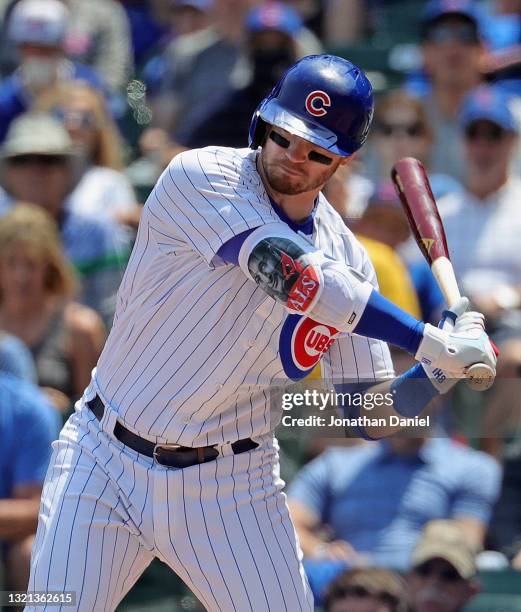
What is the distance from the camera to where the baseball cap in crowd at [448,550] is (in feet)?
14.3

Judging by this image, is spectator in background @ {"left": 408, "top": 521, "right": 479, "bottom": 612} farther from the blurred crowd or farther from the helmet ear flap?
the helmet ear flap

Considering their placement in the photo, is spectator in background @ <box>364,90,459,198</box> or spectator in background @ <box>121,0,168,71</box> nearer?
spectator in background @ <box>364,90,459,198</box>

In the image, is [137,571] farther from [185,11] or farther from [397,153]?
[185,11]

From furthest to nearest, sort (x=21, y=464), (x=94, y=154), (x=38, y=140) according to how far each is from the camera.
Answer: (x=94, y=154)
(x=38, y=140)
(x=21, y=464)

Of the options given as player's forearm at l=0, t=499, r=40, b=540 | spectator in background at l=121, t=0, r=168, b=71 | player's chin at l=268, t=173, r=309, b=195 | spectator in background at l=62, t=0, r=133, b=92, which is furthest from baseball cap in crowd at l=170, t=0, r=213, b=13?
player's chin at l=268, t=173, r=309, b=195

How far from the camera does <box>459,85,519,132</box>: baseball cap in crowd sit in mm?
5715

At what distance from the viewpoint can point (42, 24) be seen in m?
6.77

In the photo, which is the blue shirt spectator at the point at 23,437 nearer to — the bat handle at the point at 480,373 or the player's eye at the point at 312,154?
the player's eye at the point at 312,154

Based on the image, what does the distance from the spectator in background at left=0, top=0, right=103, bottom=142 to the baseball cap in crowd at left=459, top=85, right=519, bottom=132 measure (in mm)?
2132

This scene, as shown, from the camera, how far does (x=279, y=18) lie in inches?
250

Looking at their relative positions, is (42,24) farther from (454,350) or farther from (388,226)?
(454,350)

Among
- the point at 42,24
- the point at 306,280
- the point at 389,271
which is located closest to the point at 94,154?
the point at 42,24

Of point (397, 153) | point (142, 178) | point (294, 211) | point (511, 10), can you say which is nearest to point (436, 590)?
point (294, 211)

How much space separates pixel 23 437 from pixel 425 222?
1.90 m
